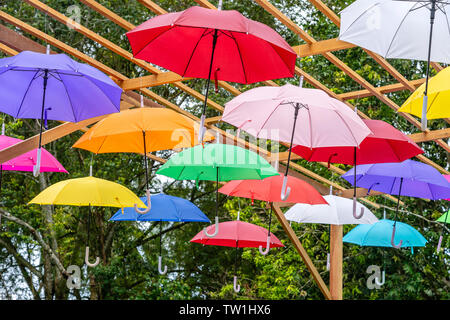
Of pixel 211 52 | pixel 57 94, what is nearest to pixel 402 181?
pixel 211 52

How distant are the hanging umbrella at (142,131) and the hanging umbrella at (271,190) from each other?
87cm

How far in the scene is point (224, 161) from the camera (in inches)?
193

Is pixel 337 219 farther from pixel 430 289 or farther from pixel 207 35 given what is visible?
pixel 430 289

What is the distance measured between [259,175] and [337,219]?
1.68m

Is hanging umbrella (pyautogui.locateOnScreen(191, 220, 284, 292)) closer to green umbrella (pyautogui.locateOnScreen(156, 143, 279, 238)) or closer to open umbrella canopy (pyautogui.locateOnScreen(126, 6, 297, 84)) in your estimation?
green umbrella (pyautogui.locateOnScreen(156, 143, 279, 238))

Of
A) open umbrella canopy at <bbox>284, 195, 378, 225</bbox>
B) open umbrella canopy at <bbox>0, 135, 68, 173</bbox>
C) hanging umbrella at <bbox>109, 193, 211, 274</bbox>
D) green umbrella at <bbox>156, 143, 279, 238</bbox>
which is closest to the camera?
green umbrella at <bbox>156, 143, 279, 238</bbox>

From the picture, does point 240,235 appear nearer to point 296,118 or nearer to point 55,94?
point 296,118

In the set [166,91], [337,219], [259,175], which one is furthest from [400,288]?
[259,175]

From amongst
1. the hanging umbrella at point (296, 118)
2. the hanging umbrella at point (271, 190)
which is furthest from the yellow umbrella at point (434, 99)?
the hanging umbrella at point (271, 190)

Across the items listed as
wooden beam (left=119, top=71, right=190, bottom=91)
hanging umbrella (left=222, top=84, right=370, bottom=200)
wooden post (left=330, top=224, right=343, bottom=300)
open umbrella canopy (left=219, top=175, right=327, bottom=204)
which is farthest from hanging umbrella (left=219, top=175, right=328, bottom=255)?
wooden post (left=330, top=224, right=343, bottom=300)

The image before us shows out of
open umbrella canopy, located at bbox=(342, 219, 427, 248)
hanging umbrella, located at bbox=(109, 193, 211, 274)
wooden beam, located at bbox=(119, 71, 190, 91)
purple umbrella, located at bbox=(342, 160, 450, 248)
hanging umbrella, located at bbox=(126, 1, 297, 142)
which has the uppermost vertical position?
wooden beam, located at bbox=(119, 71, 190, 91)

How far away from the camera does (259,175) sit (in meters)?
5.19

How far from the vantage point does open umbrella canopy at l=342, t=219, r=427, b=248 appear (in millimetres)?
6949

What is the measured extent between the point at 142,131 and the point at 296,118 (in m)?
1.20
